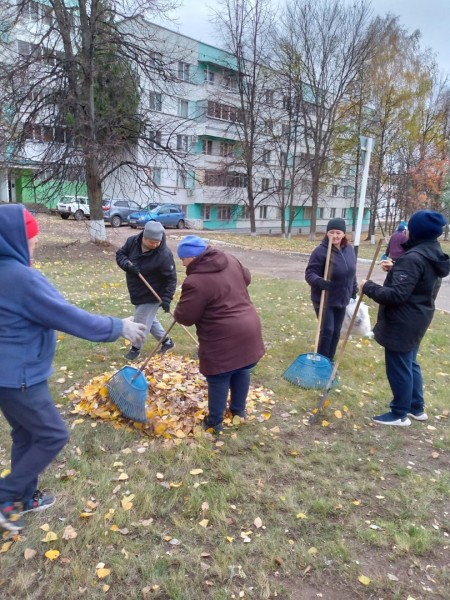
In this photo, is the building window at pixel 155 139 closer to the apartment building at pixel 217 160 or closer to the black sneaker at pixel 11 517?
the apartment building at pixel 217 160

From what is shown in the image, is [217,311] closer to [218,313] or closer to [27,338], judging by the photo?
[218,313]

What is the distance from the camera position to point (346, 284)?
Answer: 5113 mm

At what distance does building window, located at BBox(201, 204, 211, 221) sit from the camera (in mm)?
35875

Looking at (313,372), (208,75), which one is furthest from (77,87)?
(208,75)

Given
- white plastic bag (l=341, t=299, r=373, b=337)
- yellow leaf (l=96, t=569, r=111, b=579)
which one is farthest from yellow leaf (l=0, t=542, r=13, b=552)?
white plastic bag (l=341, t=299, r=373, b=337)

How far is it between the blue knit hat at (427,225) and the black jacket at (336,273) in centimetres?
129

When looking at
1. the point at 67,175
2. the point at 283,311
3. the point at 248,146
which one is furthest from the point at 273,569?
the point at 248,146

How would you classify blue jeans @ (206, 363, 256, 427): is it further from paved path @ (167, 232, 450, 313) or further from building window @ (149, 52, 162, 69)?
building window @ (149, 52, 162, 69)

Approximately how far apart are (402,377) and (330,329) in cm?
127

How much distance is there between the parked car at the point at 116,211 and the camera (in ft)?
86.3

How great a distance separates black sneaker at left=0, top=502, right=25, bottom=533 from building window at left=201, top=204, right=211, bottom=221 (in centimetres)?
3412

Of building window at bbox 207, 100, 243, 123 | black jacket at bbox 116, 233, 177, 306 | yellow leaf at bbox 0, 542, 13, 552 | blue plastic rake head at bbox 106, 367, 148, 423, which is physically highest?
building window at bbox 207, 100, 243, 123

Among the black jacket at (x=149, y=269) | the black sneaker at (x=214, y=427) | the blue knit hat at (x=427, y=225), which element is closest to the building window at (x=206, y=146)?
the black jacket at (x=149, y=269)

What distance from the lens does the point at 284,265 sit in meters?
15.3
